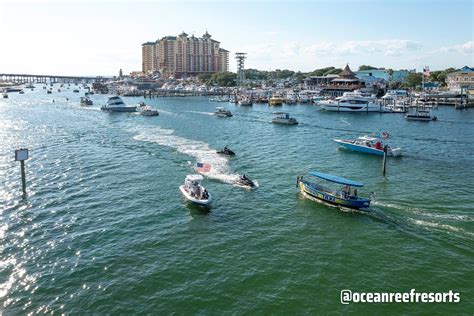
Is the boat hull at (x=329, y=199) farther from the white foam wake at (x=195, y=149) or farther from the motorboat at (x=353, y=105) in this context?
the motorboat at (x=353, y=105)

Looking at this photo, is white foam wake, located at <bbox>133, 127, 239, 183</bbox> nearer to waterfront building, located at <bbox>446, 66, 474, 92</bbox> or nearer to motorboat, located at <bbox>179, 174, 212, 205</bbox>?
motorboat, located at <bbox>179, 174, 212, 205</bbox>

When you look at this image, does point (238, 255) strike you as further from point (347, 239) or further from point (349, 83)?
point (349, 83)

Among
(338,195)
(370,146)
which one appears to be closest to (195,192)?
(338,195)

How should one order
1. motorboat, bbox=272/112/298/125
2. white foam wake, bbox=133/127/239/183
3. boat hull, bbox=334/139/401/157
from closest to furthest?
white foam wake, bbox=133/127/239/183 < boat hull, bbox=334/139/401/157 < motorboat, bbox=272/112/298/125

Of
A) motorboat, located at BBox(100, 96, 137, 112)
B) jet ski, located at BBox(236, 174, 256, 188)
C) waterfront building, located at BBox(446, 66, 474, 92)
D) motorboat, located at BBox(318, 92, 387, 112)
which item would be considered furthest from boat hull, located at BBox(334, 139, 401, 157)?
waterfront building, located at BBox(446, 66, 474, 92)

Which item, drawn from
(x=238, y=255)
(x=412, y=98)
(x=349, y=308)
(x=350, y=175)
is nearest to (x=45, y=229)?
(x=238, y=255)
